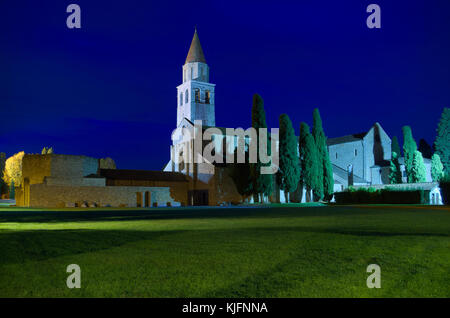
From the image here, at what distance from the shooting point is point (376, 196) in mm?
35406

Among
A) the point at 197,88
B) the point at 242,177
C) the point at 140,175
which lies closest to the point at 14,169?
the point at 140,175

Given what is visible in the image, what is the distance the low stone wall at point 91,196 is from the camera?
32.4 meters

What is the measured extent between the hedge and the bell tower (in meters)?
29.7

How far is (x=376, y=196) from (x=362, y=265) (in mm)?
31733

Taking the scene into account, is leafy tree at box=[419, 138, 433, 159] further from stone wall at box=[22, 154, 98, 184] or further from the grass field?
the grass field

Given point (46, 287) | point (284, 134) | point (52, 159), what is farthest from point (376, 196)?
→ point (46, 287)

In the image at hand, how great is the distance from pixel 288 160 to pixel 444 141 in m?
24.6

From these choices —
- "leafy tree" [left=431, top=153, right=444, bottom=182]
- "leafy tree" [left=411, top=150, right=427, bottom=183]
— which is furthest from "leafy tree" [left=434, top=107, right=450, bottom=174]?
"leafy tree" [left=411, top=150, right=427, bottom=183]

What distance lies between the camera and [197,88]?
62.2 meters

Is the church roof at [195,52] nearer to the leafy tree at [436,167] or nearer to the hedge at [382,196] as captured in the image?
the hedge at [382,196]

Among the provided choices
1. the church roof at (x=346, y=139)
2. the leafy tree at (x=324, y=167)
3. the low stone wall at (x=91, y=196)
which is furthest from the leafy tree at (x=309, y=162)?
the church roof at (x=346, y=139)

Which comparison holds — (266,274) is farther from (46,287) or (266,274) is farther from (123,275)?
(46,287)

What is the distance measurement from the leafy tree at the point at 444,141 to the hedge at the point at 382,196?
20.5 metres

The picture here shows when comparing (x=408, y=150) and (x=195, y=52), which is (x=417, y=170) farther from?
(x=195, y=52)
